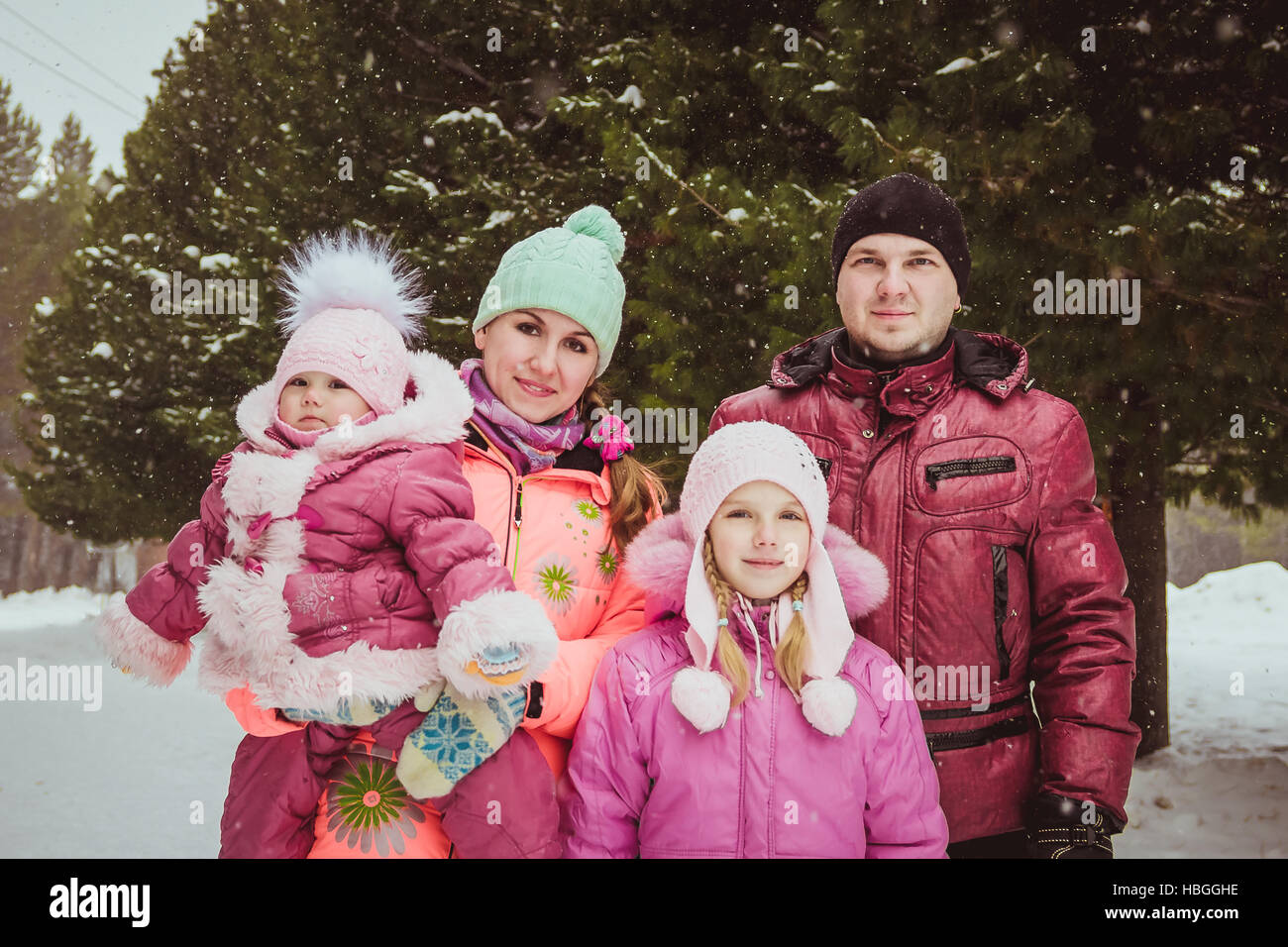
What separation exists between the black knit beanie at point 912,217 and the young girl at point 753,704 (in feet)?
2.31

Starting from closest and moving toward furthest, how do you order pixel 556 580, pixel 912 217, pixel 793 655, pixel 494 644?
pixel 494 644 < pixel 793 655 < pixel 556 580 < pixel 912 217

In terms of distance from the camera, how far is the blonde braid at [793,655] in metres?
2.21

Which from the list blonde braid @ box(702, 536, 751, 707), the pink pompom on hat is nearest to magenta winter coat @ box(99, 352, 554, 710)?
the pink pompom on hat

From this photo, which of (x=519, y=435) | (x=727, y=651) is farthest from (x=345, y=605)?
(x=727, y=651)

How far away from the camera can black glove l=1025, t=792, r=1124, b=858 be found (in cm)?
229

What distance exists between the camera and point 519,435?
8.04ft

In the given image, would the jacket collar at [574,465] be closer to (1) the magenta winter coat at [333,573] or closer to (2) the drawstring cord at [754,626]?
(1) the magenta winter coat at [333,573]

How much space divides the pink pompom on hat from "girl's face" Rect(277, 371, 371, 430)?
0.08 feet

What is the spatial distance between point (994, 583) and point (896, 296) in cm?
77

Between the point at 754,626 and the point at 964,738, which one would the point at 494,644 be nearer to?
the point at 754,626

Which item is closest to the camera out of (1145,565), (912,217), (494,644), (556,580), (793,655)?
(494,644)

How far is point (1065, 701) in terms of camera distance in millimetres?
2357

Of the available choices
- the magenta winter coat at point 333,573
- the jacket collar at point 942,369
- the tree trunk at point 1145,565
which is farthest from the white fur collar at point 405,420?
the tree trunk at point 1145,565
